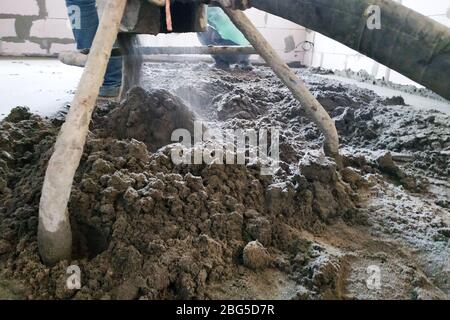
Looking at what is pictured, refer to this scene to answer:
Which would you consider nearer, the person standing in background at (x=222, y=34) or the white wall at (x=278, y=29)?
the person standing in background at (x=222, y=34)

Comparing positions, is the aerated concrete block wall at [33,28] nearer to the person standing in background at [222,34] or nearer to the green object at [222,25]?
the person standing in background at [222,34]

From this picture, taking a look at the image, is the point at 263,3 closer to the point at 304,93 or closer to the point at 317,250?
the point at 304,93

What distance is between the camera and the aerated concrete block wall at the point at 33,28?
5766mm

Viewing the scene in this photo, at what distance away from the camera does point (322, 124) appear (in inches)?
62.9

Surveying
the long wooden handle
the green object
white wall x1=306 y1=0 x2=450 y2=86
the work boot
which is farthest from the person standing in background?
the long wooden handle

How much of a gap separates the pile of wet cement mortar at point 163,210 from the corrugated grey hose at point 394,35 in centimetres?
40

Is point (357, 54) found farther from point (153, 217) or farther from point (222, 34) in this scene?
point (153, 217)

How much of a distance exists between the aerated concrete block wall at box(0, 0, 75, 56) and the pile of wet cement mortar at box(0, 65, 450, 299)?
15.9ft

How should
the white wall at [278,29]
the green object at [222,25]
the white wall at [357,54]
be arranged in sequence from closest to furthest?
the white wall at [357,54]
the green object at [222,25]
the white wall at [278,29]

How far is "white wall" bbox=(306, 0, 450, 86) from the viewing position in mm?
3660

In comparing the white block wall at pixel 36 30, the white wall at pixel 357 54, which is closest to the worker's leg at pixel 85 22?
the white wall at pixel 357 54
